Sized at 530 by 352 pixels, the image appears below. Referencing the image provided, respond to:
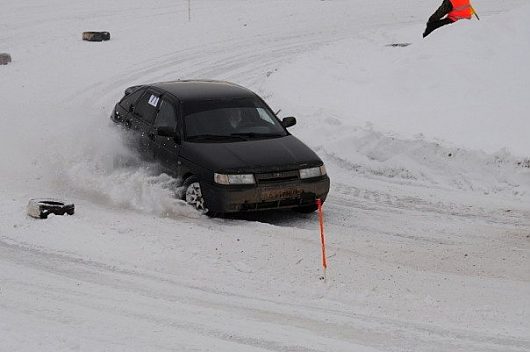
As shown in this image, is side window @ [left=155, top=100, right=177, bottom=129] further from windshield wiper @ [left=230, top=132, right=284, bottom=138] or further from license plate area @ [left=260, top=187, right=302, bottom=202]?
license plate area @ [left=260, top=187, right=302, bottom=202]

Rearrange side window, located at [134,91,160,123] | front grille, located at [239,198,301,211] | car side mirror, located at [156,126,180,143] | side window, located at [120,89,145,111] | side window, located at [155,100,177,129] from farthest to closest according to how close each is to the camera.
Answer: side window, located at [120,89,145,111]
side window, located at [134,91,160,123]
side window, located at [155,100,177,129]
car side mirror, located at [156,126,180,143]
front grille, located at [239,198,301,211]

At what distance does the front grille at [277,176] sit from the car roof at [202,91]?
187cm

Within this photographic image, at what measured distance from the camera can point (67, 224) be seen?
945 centimetres

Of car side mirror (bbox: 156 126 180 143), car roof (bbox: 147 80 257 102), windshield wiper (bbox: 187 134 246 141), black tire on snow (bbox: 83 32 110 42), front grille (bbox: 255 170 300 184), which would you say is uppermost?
car roof (bbox: 147 80 257 102)

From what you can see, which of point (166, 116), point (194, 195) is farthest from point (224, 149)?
point (166, 116)

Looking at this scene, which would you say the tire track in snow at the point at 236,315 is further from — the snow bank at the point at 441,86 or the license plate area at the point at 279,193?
the snow bank at the point at 441,86

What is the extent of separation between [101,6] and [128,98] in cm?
2068

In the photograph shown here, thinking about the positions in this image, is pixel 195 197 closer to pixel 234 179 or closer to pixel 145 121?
pixel 234 179

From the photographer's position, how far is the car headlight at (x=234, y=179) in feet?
32.5

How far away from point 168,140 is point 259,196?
5.60 ft

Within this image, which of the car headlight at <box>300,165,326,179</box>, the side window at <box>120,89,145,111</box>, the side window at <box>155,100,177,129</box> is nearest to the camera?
the car headlight at <box>300,165,326,179</box>

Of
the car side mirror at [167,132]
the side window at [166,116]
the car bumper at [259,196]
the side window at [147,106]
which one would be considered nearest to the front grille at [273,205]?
the car bumper at [259,196]

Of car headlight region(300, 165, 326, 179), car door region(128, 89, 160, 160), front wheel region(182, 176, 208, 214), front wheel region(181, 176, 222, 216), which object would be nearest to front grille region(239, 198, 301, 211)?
car headlight region(300, 165, 326, 179)

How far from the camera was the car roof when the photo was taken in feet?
37.4
